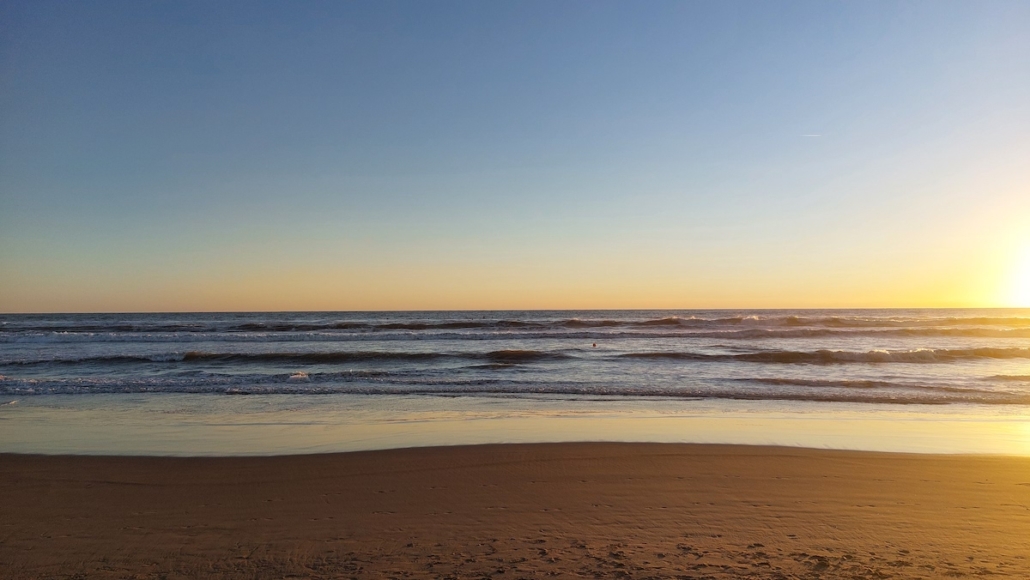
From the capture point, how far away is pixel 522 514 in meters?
5.44

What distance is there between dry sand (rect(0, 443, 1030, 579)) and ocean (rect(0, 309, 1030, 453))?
45.4 inches

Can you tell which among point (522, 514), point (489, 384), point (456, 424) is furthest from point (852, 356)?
point (522, 514)

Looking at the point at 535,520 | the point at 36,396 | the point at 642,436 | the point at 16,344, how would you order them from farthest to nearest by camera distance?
the point at 16,344, the point at 36,396, the point at 642,436, the point at 535,520

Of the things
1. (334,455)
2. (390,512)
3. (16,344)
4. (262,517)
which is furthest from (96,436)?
(16,344)

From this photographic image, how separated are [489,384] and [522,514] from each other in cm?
1052

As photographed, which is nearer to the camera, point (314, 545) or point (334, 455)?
point (314, 545)

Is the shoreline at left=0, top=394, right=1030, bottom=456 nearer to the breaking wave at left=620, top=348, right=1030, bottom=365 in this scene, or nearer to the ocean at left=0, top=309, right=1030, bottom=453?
the ocean at left=0, top=309, right=1030, bottom=453

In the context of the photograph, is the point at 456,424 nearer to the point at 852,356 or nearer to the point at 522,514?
the point at 522,514

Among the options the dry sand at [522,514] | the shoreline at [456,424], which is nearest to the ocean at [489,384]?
the shoreline at [456,424]

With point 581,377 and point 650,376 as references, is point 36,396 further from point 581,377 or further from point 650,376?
point 650,376

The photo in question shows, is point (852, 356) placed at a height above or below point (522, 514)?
above

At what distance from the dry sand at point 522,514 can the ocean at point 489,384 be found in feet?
3.78

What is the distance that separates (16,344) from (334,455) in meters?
35.7

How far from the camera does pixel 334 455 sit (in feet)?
24.7
